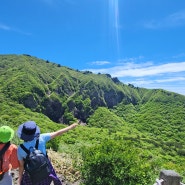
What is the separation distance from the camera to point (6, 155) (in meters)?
4.09

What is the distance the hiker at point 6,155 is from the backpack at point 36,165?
0.26m

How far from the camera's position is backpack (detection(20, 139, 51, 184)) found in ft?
12.8

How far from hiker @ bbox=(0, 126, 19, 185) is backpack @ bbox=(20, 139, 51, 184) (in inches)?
10.2

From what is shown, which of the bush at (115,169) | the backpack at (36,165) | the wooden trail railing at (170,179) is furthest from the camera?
the bush at (115,169)

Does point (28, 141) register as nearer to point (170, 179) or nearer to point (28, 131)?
point (28, 131)

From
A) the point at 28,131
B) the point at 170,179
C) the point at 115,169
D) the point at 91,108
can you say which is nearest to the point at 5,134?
the point at 28,131

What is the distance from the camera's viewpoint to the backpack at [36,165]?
3900mm

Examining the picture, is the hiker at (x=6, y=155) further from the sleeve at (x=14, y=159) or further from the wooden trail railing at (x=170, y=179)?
the wooden trail railing at (x=170, y=179)

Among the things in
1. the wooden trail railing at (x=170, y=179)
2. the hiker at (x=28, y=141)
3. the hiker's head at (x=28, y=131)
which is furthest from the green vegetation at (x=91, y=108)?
the hiker's head at (x=28, y=131)

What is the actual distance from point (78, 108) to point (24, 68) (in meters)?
26.9

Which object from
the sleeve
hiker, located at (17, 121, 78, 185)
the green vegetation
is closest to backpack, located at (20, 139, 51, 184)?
hiker, located at (17, 121, 78, 185)

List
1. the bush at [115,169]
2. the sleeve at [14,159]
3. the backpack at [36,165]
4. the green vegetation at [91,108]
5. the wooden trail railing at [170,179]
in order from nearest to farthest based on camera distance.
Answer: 1. the backpack at [36,165]
2. the sleeve at [14,159]
3. the wooden trail railing at [170,179]
4. the bush at [115,169]
5. the green vegetation at [91,108]

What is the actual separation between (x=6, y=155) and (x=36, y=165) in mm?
515

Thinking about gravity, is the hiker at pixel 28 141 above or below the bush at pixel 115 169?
above
